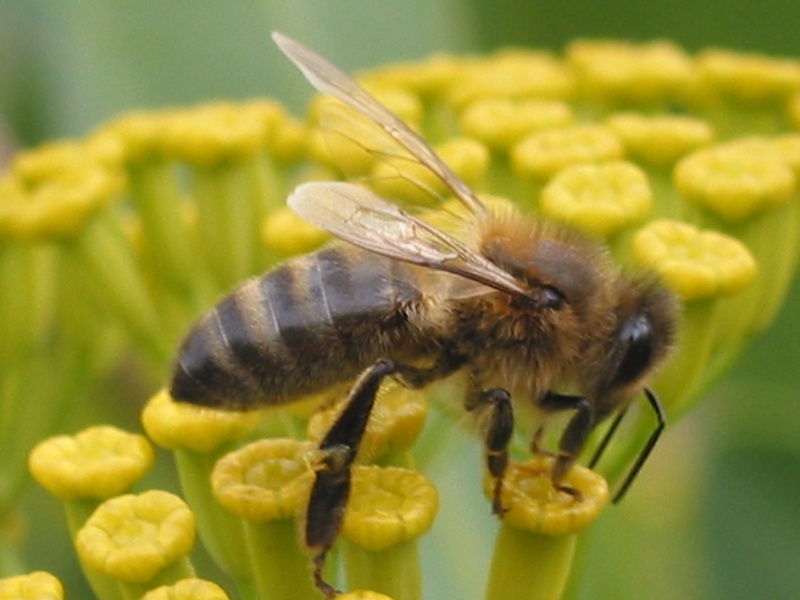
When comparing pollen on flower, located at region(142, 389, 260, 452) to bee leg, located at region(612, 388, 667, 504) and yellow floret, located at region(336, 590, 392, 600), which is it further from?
bee leg, located at region(612, 388, 667, 504)

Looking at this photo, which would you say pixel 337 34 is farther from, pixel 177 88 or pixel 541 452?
pixel 541 452

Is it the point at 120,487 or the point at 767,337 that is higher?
the point at 120,487

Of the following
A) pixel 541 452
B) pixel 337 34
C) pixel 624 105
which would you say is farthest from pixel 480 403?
pixel 337 34

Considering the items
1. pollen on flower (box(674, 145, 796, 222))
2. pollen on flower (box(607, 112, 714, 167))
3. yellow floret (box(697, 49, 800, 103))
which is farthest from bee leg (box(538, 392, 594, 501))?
yellow floret (box(697, 49, 800, 103))

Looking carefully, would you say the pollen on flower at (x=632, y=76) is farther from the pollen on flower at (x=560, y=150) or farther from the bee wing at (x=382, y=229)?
the bee wing at (x=382, y=229)

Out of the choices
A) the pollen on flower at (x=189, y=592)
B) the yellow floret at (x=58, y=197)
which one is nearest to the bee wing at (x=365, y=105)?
the yellow floret at (x=58, y=197)

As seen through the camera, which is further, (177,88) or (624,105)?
(177,88)
